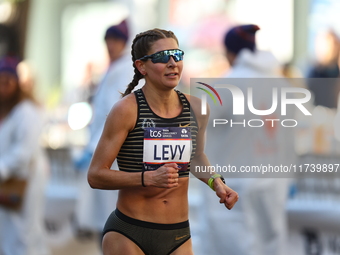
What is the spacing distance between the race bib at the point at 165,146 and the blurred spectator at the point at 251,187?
93cm

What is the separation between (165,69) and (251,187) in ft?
7.52

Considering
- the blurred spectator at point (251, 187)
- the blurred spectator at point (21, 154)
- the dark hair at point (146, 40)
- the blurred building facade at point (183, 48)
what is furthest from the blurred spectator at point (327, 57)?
the dark hair at point (146, 40)

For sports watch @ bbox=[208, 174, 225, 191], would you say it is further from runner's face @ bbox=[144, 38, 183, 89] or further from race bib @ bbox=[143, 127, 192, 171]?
runner's face @ bbox=[144, 38, 183, 89]

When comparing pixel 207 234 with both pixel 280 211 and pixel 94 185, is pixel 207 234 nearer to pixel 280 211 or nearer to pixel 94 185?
pixel 280 211

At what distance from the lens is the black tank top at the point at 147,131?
245cm

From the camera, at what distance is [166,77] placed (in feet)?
8.10

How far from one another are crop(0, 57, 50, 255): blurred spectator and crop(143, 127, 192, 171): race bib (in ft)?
11.8

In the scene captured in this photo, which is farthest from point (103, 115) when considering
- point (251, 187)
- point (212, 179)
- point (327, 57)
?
point (212, 179)

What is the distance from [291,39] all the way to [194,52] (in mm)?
1844

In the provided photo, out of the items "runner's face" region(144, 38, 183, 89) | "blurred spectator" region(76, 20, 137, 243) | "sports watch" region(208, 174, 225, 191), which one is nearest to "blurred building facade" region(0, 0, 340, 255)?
"blurred spectator" region(76, 20, 137, 243)

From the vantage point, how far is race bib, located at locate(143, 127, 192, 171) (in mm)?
2441

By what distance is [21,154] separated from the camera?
5.84m

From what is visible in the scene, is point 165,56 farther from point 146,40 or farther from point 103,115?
point 103,115

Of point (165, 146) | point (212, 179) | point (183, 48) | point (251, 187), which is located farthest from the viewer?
point (183, 48)
